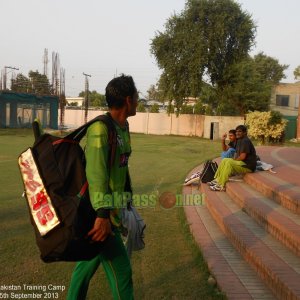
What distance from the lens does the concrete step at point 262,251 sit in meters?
3.25

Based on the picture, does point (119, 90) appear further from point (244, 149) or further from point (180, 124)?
point (180, 124)

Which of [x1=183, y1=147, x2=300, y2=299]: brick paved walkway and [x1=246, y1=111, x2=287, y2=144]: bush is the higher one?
[x1=246, y1=111, x2=287, y2=144]: bush

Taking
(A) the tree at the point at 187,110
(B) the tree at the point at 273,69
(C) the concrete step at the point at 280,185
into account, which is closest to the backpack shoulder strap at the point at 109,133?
(C) the concrete step at the point at 280,185

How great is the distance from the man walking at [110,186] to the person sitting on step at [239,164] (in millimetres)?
5241

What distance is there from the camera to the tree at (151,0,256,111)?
28141mm

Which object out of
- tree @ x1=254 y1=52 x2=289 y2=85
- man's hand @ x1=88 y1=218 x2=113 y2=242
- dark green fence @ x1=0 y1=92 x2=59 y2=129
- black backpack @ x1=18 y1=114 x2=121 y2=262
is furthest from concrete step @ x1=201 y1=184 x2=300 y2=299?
tree @ x1=254 y1=52 x2=289 y2=85

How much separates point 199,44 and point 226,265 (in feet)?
83.6

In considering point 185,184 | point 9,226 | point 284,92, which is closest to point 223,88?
point 284,92

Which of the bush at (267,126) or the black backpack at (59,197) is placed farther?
the bush at (267,126)

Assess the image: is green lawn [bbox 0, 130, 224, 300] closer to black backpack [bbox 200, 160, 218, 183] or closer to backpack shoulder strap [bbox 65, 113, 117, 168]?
backpack shoulder strap [bbox 65, 113, 117, 168]

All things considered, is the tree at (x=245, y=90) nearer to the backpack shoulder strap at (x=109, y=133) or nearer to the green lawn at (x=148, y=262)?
the green lawn at (x=148, y=262)

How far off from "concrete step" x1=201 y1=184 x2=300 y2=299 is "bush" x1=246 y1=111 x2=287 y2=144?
16539 mm

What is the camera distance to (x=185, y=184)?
28.4 ft

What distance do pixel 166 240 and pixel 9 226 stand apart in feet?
7.09
